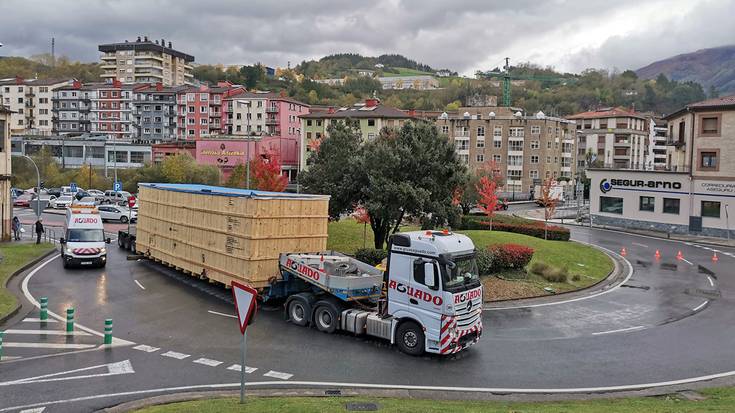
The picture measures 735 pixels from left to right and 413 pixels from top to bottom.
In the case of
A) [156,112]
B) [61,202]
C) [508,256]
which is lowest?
[61,202]

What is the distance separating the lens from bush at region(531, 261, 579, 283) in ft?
90.7

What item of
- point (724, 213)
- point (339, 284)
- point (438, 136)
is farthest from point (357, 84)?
point (339, 284)

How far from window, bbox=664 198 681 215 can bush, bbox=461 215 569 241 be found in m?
15.1

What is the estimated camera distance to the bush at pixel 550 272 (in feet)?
90.7

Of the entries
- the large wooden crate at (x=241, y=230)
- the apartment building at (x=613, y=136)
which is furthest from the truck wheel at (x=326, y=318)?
the apartment building at (x=613, y=136)

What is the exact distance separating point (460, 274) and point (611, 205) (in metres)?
43.6

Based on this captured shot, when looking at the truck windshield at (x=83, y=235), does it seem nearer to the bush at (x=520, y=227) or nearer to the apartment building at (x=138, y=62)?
the bush at (x=520, y=227)

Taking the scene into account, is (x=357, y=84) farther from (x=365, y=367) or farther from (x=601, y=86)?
(x=365, y=367)

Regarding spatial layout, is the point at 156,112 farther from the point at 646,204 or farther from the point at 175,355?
the point at 175,355

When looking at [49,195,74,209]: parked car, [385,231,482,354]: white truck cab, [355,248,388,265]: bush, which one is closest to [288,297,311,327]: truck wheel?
[385,231,482,354]: white truck cab

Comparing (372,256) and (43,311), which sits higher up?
(372,256)

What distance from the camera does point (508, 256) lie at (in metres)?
27.4

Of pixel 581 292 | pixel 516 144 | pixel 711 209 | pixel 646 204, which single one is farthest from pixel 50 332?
pixel 516 144

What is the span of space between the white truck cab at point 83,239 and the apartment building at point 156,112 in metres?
92.2
